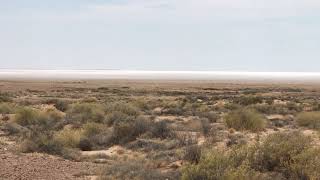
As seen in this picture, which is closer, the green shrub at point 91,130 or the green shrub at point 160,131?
the green shrub at point 160,131

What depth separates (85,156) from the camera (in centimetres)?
1702

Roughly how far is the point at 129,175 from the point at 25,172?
265 centimetres

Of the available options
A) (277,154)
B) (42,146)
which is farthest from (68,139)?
(277,154)

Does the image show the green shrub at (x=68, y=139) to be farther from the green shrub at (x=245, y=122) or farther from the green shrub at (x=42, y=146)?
the green shrub at (x=245, y=122)

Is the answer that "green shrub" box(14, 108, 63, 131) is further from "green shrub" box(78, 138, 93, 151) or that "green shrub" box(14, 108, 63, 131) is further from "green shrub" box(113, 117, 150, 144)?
"green shrub" box(78, 138, 93, 151)

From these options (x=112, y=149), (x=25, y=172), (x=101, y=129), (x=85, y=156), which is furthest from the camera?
(x=101, y=129)

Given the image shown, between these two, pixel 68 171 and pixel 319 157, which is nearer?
pixel 319 157

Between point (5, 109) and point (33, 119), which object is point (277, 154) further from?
point (5, 109)

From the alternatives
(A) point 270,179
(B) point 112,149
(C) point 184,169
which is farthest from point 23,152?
(A) point 270,179

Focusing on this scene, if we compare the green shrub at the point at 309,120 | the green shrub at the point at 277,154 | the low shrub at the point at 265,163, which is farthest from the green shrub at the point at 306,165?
the green shrub at the point at 309,120

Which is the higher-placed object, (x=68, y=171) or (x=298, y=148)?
(x=298, y=148)

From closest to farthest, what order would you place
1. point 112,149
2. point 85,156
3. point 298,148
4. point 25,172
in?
point 298,148 → point 25,172 → point 85,156 → point 112,149

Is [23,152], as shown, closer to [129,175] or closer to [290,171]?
[129,175]

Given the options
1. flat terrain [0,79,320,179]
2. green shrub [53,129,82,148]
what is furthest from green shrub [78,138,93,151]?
green shrub [53,129,82,148]
